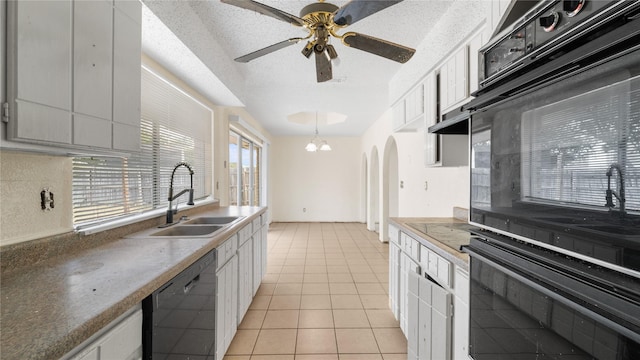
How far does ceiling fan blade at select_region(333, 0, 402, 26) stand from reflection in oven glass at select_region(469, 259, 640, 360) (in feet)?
4.02

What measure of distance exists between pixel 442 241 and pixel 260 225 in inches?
87.3

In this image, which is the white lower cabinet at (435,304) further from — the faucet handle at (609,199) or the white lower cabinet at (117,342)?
the white lower cabinet at (117,342)

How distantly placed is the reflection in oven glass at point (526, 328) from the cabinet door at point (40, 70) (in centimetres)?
172

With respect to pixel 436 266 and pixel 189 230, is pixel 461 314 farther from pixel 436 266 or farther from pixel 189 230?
pixel 189 230

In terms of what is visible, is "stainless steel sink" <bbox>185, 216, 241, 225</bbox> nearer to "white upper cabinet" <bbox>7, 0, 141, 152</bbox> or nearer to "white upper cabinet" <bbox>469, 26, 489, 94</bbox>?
"white upper cabinet" <bbox>7, 0, 141, 152</bbox>

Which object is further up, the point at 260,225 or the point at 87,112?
the point at 87,112

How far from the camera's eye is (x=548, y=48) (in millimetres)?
689

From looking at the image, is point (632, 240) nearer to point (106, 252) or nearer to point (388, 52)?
point (388, 52)

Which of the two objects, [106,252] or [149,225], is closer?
[106,252]

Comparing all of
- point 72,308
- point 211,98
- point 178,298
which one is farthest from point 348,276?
point 72,308

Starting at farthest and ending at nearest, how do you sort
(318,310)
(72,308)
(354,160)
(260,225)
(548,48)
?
(354,160)
(260,225)
(318,310)
(72,308)
(548,48)

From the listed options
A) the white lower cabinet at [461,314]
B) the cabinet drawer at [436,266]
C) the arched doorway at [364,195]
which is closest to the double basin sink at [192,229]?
the cabinet drawer at [436,266]

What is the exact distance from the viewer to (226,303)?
198 centimetres

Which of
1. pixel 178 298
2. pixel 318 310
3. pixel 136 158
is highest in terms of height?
pixel 136 158
